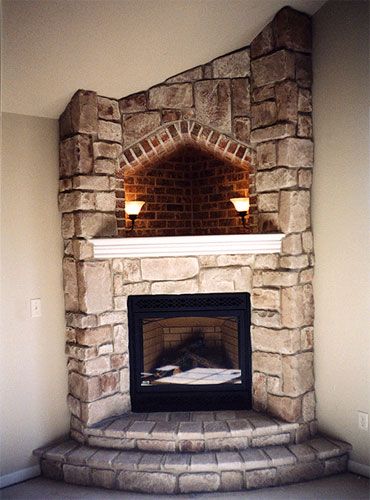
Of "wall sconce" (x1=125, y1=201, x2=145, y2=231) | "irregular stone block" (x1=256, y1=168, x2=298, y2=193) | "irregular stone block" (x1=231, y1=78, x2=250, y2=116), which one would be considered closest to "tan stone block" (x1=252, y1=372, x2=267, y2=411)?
"irregular stone block" (x1=256, y1=168, x2=298, y2=193)

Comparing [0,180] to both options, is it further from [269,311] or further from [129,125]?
[269,311]

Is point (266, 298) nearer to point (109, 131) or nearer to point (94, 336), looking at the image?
point (94, 336)

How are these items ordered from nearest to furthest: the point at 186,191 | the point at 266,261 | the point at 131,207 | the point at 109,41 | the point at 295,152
A: the point at 109,41
the point at 295,152
the point at 266,261
the point at 131,207
the point at 186,191

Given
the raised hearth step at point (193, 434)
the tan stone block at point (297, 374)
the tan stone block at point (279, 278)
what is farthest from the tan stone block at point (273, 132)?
the raised hearth step at point (193, 434)

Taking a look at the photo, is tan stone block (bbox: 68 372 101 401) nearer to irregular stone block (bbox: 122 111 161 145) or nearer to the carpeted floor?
the carpeted floor

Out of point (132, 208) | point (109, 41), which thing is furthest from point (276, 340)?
point (109, 41)

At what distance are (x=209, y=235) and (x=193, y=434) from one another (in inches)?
47.7

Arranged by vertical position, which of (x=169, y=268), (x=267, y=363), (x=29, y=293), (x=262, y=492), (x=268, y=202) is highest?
(x=268, y=202)

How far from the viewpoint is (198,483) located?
247 centimetres

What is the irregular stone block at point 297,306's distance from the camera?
2.68m

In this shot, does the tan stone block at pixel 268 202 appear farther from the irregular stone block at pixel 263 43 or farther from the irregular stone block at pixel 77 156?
the irregular stone block at pixel 77 156

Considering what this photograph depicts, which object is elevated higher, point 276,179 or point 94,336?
point 276,179

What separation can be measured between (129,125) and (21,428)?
205cm

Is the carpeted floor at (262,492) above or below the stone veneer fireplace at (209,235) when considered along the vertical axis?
below
